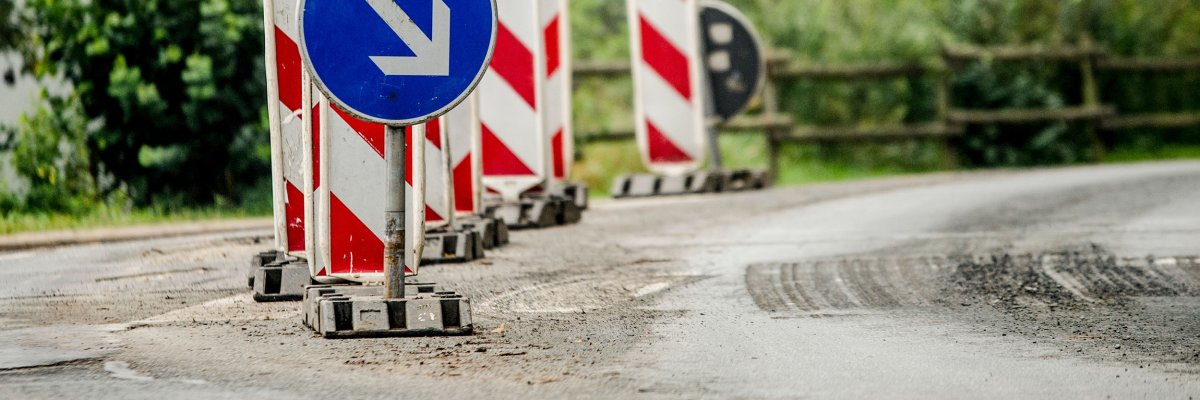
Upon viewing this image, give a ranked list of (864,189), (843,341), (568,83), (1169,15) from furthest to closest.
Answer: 1. (1169,15)
2. (864,189)
3. (568,83)
4. (843,341)

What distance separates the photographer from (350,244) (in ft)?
21.9

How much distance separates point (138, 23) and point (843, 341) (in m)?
8.19

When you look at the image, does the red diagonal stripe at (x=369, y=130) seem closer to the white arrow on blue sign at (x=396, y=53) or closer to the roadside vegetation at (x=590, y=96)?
the white arrow on blue sign at (x=396, y=53)

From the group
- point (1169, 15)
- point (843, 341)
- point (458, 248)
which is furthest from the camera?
point (1169, 15)

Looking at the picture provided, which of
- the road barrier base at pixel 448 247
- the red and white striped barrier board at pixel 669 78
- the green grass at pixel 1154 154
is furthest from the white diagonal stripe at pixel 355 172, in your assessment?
the green grass at pixel 1154 154

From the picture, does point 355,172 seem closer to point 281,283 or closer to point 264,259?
point 281,283

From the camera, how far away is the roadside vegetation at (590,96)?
1286 cm

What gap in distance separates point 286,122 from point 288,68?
22 centimetres

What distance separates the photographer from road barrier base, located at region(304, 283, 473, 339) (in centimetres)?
606

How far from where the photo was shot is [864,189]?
1466 centimetres

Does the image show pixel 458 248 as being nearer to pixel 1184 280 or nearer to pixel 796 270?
pixel 796 270

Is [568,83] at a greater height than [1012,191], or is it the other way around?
[568,83]

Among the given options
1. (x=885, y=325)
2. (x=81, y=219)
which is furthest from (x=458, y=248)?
(x=81, y=219)

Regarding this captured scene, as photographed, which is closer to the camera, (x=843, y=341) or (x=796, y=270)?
(x=843, y=341)
